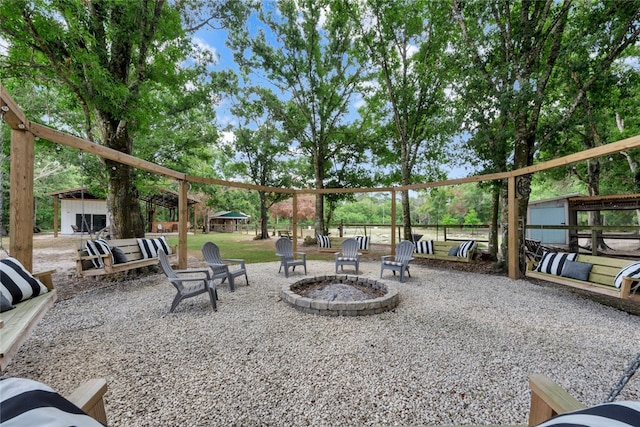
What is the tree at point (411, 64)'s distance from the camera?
852 cm

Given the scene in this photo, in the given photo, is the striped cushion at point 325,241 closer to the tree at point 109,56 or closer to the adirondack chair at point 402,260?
the adirondack chair at point 402,260

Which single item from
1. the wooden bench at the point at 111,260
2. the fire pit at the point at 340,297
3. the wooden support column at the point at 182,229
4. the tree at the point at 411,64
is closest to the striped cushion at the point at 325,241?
the tree at the point at 411,64

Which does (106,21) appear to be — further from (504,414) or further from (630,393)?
(630,393)

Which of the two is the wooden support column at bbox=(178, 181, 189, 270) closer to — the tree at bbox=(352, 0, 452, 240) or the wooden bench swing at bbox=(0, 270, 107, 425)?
the wooden bench swing at bbox=(0, 270, 107, 425)

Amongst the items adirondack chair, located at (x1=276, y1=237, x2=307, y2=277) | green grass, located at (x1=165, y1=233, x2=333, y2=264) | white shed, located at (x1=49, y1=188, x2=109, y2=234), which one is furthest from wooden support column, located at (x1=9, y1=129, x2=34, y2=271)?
white shed, located at (x1=49, y1=188, x2=109, y2=234)

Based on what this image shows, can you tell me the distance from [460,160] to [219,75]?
8560 millimetres

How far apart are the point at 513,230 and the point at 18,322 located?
752cm

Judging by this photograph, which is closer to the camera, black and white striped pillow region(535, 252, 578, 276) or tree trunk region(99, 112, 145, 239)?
black and white striped pillow region(535, 252, 578, 276)

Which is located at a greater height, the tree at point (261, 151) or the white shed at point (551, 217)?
the tree at point (261, 151)

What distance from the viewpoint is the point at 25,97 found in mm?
7883

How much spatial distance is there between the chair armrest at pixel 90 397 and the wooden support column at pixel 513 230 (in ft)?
22.9

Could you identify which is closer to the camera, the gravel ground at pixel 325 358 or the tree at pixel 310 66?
the gravel ground at pixel 325 358

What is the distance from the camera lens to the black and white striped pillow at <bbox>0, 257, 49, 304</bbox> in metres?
2.20

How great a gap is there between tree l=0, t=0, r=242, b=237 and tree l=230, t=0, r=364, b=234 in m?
4.68
